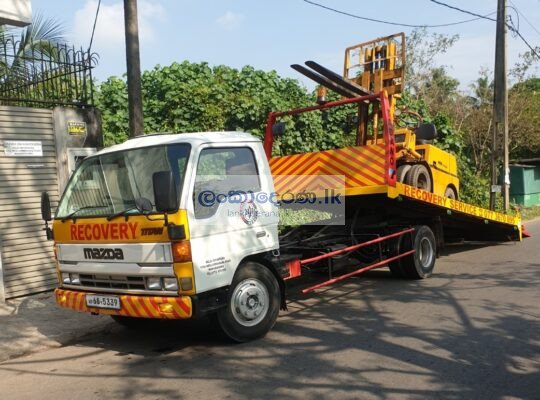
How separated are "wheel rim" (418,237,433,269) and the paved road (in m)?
1.10

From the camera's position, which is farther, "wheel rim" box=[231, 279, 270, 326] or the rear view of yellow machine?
the rear view of yellow machine

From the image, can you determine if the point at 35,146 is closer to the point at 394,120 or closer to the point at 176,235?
the point at 176,235

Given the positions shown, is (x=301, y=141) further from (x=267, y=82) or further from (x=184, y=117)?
(x=184, y=117)

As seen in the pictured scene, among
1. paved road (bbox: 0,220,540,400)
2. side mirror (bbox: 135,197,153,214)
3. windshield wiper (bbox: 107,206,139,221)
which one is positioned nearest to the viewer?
paved road (bbox: 0,220,540,400)

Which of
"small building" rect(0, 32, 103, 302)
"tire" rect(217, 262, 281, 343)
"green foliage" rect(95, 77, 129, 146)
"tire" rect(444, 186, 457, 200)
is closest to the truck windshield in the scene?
"tire" rect(217, 262, 281, 343)

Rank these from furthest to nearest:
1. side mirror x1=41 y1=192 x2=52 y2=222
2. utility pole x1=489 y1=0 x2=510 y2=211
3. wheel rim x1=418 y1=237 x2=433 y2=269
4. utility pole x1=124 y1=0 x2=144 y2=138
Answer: utility pole x1=489 y1=0 x2=510 y2=211 → wheel rim x1=418 y1=237 x2=433 y2=269 → utility pole x1=124 y1=0 x2=144 y2=138 → side mirror x1=41 y1=192 x2=52 y2=222

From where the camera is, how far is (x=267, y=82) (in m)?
12.5

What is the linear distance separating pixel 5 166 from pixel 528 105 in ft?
74.6

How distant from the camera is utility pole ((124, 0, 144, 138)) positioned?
267 inches

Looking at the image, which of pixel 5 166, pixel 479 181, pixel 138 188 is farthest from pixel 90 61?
pixel 479 181

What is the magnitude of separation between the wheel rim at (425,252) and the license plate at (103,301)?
16.1ft

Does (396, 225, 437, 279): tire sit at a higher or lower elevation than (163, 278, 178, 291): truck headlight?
lower

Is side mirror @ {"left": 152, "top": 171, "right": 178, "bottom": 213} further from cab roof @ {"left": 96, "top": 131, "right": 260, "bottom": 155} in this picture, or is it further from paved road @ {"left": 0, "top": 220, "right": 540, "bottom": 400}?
paved road @ {"left": 0, "top": 220, "right": 540, "bottom": 400}

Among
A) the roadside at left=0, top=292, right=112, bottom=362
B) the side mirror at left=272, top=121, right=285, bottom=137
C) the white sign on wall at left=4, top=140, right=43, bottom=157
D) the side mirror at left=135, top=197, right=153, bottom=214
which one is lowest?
the roadside at left=0, top=292, right=112, bottom=362
